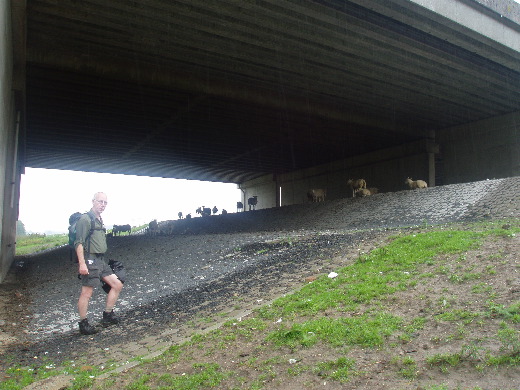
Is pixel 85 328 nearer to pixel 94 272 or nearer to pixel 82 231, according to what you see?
pixel 94 272

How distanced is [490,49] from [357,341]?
17395 mm

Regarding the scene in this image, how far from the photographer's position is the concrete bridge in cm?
1402

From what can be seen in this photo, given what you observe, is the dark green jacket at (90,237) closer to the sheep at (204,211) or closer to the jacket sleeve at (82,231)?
the jacket sleeve at (82,231)

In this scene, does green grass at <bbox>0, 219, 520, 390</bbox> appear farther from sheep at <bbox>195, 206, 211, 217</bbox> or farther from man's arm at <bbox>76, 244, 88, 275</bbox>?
sheep at <bbox>195, 206, 211, 217</bbox>

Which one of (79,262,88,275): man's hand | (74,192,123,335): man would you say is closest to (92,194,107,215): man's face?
(74,192,123,335): man

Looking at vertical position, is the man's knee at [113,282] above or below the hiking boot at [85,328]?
above

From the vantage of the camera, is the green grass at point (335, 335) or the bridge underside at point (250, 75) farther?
the bridge underside at point (250, 75)

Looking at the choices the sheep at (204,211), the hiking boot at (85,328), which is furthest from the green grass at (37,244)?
the hiking boot at (85,328)

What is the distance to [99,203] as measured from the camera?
650 centimetres

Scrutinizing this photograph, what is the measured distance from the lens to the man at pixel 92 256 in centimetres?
625

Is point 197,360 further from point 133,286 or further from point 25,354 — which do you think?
point 133,286

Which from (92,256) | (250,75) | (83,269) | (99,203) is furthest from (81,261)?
(250,75)

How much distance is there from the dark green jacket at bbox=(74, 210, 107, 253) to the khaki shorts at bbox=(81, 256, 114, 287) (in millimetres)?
158

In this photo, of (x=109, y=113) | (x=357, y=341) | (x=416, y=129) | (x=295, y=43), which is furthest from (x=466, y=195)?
(x=109, y=113)
